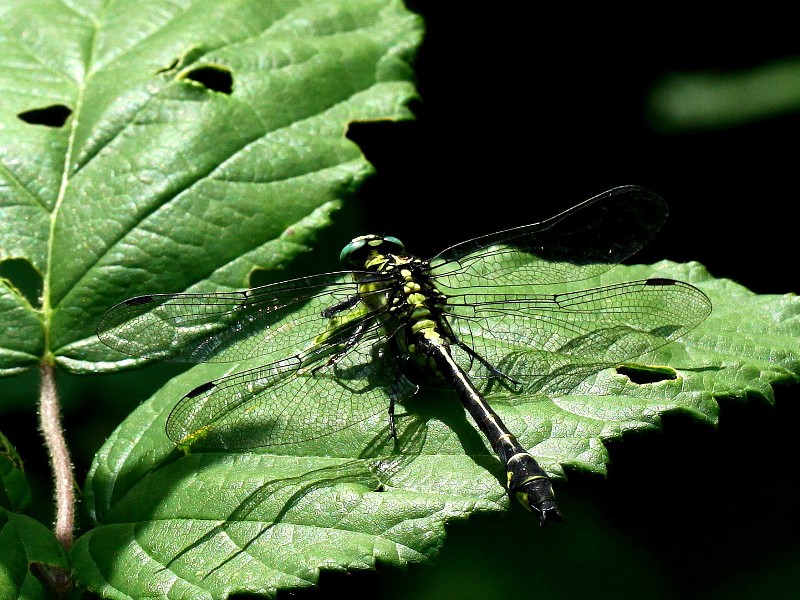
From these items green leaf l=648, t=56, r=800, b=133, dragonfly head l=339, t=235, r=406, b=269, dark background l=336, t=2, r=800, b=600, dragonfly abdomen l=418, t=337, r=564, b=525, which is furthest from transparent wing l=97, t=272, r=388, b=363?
green leaf l=648, t=56, r=800, b=133

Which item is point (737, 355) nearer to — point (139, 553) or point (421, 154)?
point (139, 553)

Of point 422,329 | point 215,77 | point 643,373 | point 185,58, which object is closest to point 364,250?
point 422,329

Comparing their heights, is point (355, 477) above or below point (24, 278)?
below

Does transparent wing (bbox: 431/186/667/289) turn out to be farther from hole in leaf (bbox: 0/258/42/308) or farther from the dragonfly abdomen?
hole in leaf (bbox: 0/258/42/308)

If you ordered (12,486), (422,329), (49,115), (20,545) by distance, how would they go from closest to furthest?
(20,545) < (12,486) < (422,329) < (49,115)

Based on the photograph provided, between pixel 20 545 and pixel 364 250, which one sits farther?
pixel 364 250

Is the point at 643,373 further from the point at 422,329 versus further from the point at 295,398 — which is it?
the point at 295,398
